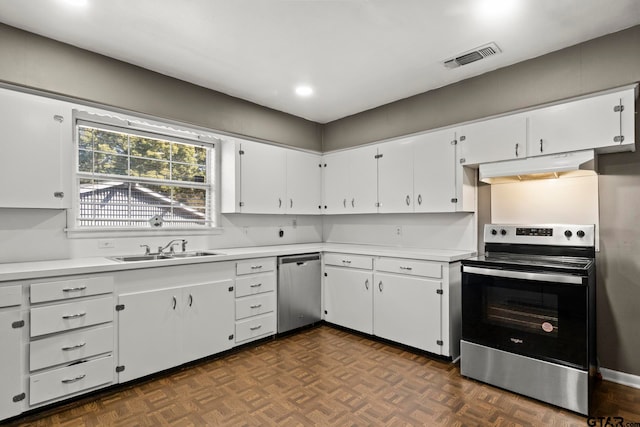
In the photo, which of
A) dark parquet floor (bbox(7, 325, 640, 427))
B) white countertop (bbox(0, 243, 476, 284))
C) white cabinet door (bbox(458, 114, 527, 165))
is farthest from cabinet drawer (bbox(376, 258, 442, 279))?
white cabinet door (bbox(458, 114, 527, 165))

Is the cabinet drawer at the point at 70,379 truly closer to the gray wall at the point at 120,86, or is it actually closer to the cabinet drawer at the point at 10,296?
the cabinet drawer at the point at 10,296

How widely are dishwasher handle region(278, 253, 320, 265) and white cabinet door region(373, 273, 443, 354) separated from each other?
2.63 ft

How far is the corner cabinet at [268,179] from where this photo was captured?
383cm

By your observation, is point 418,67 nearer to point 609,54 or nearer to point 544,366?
point 609,54

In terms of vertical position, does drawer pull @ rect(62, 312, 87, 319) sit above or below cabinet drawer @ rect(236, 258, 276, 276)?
below

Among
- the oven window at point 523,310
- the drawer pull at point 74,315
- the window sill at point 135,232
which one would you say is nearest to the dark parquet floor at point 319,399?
the oven window at point 523,310

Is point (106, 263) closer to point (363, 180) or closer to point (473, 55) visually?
point (363, 180)

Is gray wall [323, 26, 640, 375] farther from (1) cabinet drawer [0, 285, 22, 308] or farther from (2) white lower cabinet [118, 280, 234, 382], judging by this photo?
(1) cabinet drawer [0, 285, 22, 308]

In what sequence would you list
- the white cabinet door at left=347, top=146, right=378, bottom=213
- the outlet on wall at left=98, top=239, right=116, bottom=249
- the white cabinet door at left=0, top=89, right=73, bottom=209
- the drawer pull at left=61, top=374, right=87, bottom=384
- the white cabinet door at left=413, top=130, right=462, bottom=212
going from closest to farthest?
the drawer pull at left=61, top=374, right=87, bottom=384, the white cabinet door at left=0, top=89, right=73, bottom=209, the outlet on wall at left=98, top=239, right=116, bottom=249, the white cabinet door at left=413, top=130, right=462, bottom=212, the white cabinet door at left=347, top=146, right=378, bottom=213

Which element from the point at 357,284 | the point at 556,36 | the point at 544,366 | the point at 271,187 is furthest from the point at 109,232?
the point at 556,36

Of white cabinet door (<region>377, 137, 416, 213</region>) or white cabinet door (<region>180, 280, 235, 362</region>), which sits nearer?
white cabinet door (<region>180, 280, 235, 362</region>)

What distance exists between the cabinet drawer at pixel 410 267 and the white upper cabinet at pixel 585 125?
50.1 inches

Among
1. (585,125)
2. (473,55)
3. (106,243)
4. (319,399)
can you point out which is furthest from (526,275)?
(106,243)

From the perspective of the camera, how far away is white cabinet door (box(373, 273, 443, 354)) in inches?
123
